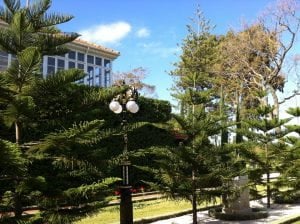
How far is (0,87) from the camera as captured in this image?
167 inches

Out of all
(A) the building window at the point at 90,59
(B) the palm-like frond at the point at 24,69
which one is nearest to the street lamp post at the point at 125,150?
(B) the palm-like frond at the point at 24,69

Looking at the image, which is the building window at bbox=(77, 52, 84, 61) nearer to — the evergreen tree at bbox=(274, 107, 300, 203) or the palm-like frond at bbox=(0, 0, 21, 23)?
the evergreen tree at bbox=(274, 107, 300, 203)

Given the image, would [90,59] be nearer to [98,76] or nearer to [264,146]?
[98,76]

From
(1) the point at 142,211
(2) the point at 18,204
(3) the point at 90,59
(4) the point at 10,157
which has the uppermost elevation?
(3) the point at 90,59

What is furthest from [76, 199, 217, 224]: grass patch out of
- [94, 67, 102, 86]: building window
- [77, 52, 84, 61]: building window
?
[94, 67, 102, 86]: building window

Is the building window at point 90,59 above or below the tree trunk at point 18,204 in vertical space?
above

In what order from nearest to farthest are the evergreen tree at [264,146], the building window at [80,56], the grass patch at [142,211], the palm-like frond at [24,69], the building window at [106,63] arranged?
the palm-like frond at [24,69], the grass patch at [142,211], the evergreen tree at [264,146], the building window at [80,56], the building window at [106,63]

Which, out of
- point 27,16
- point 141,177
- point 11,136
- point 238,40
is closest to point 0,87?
point 27,16

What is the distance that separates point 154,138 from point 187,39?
82.8ft

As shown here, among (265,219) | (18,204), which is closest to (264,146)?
(265,219)

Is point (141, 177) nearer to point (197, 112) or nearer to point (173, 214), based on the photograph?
point (173, 214)

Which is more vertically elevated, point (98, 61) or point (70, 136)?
point (98, 61)

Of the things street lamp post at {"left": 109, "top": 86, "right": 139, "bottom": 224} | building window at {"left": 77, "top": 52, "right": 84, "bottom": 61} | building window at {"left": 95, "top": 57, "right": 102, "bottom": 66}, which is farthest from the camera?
building window at {"left": 95, "top": 57, "right": 102, "bottom": 66}

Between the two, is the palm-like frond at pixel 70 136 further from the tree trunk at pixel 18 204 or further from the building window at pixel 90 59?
the building window at pixel 90 59
